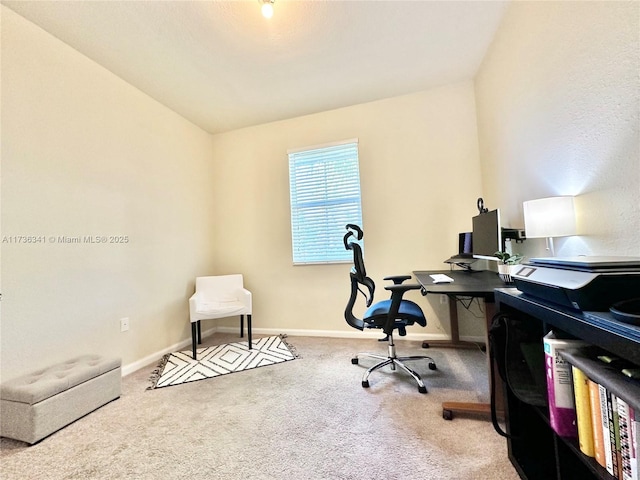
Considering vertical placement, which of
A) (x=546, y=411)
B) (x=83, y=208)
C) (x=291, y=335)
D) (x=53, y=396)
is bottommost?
(x=291, y=335)

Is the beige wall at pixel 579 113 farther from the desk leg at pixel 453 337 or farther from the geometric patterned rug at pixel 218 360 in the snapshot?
the geometric patterned rug at pixel 218 360

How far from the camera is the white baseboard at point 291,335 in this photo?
2.45 m

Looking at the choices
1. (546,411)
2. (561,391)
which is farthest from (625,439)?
(546,411)

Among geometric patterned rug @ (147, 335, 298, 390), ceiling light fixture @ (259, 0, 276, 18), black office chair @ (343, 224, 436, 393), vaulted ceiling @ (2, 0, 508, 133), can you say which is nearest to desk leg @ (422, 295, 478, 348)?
black office chair @ (343, 224, 436, 393)

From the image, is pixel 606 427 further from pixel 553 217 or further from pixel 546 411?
pixel 553 217

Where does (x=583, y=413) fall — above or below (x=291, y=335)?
above

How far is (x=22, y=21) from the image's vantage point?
1.78m

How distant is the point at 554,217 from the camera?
128cm

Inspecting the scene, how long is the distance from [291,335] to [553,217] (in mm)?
2721

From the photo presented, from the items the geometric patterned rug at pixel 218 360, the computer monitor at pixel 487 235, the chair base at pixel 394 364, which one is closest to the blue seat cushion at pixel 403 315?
the chair base at pixel 394 364

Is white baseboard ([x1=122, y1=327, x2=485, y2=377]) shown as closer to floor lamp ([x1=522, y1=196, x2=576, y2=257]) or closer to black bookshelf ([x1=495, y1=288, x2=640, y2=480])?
black bookshelf ([x1=495, y1=288, x2=640, y2=480])

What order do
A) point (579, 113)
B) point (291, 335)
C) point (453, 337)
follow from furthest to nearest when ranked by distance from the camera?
1. point (291, 335)
2. point (453, 337)
3. point (579, 113)

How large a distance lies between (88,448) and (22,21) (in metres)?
2.71

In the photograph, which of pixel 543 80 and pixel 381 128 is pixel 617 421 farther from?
pixel 381 128
